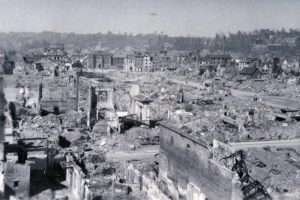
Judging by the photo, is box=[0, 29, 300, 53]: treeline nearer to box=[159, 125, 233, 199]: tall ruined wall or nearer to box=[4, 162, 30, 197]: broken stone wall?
box=[159, 125, 233, 199]: tall ruined wall

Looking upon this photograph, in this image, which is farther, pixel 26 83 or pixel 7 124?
pixel 26 83

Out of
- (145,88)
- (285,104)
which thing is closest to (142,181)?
(285,104)

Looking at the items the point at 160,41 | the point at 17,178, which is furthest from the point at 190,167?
the point at 160,41

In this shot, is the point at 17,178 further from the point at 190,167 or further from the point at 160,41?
the point at 160,41

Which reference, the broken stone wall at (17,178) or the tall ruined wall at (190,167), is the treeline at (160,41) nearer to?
the tall ruined wall at (190,167)

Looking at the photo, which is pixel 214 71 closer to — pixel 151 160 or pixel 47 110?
pixel 47 110

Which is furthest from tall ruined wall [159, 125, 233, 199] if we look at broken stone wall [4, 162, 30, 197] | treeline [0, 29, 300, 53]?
treeline [0, 29, 300, 53]
